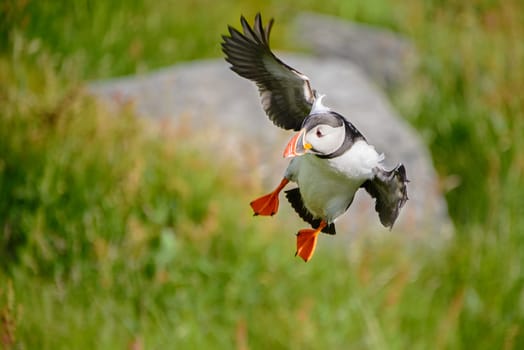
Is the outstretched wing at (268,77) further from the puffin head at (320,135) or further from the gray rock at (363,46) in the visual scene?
the gray rock at (363,46)

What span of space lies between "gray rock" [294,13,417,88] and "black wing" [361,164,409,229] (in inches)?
256

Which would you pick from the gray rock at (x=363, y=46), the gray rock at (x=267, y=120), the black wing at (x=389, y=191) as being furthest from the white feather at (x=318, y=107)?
the gray rock at (x=363, y=46)

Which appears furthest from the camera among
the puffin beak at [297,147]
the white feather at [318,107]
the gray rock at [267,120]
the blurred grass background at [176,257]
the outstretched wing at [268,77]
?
the gray rock at [267,120]

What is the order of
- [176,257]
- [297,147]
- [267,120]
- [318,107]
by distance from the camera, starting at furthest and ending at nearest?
[267,120]
[176,257]
[318,107]
[297,147]

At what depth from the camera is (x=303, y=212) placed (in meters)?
1.28

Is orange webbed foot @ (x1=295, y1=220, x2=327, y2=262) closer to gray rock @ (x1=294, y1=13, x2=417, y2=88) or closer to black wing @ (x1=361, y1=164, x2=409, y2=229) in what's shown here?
black wing @ (x1=361, y1=164, x2=409, y2=229)

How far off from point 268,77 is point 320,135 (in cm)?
25

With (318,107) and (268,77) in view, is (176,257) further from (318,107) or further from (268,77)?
(318,107)

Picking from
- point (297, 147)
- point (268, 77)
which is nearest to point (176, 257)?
point (268, 77)

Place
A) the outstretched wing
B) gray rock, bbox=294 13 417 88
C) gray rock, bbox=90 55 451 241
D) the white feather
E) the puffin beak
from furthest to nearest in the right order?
gray rock, bbox=294 13 417 88 < gray rock, bbox=90 55 451 241 < the outstretched wing < the white feather < the puffin beak

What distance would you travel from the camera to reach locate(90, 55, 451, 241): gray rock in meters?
4.91

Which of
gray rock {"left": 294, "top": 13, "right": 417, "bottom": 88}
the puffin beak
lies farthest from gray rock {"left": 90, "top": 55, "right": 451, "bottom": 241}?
the puffin beak

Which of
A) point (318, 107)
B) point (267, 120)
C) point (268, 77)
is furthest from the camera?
point (267, 120)

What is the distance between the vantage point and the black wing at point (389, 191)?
1.04 meters
